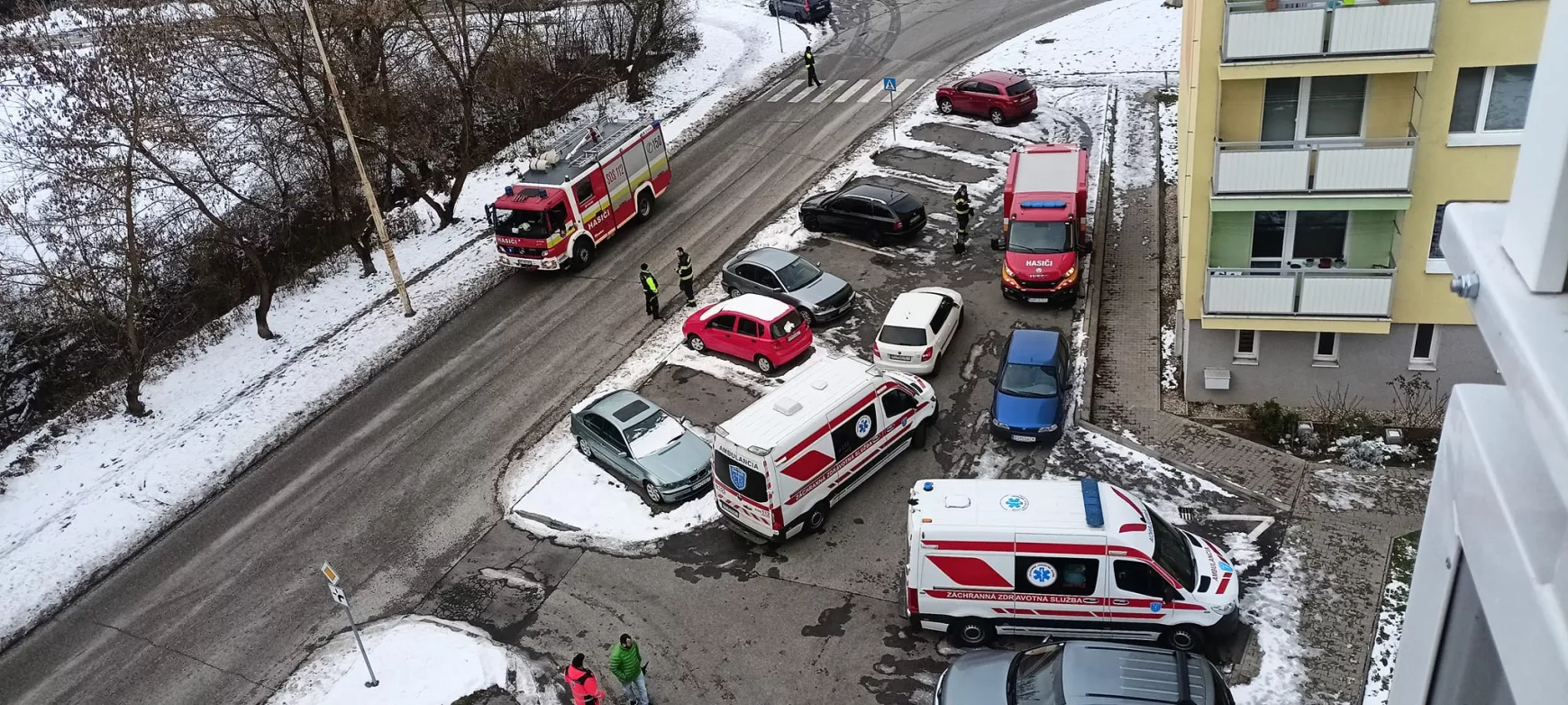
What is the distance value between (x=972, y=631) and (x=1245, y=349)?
8.23 meters

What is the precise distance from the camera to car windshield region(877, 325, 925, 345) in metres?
20.7

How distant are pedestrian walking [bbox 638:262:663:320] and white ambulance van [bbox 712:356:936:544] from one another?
7.01 meters


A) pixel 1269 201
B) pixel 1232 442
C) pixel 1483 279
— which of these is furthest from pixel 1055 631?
pixel 1483 279

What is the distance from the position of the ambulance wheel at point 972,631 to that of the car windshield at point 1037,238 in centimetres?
1048

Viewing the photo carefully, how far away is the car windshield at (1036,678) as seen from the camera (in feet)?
39.2

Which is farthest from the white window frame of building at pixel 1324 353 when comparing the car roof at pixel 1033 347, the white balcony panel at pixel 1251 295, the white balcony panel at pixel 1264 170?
the car roof at pixel 1033 347

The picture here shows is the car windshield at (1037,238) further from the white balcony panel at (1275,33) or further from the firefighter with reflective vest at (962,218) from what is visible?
the white balcony panel at (1275,33)

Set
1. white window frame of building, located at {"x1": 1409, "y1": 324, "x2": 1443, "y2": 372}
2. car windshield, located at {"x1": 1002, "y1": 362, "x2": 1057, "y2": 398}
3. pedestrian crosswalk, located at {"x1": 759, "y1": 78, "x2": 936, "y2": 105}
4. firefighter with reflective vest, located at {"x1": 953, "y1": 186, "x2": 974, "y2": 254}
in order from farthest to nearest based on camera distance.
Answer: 1. pedestrian crosswalk, located at {"x1": 759, "y1": 78, "x2": 936, "y2": 105}
2. firefighter with reflective vest, located at {"x1": 953, "y1": 186, "x2": 974, "y2": 254}
3. car windshield, located at {"x1": 1002, "y1": 362, "x2": 1057, "y2": 398}
4. white window frame of building, located at {"x1": 1409, "y1": 324, "x2": 1443, "y2": 372}

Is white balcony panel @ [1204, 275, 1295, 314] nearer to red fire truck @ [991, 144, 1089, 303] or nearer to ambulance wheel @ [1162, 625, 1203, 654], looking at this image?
red fire truck @ [991, 144, 1089, 303]

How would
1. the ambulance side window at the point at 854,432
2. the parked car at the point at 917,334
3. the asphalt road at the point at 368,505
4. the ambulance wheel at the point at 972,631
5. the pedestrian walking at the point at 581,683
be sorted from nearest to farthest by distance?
the pedestrian walking at the point at 581,683 < the ambulance wheel at the point at 972,631 < the asphalt road at the point at 368,505 < the ambulance side window at the point at 854,432 < the parked car at the point at 917,334

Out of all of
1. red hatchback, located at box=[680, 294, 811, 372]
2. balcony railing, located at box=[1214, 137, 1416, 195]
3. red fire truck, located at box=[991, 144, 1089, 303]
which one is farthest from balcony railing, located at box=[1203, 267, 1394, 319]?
red hatchback, located at box=[680, 294, 811, 372]

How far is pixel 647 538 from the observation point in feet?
58.4

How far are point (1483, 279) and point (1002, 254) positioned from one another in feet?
74.7

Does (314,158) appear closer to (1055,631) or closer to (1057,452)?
(1057,452)
